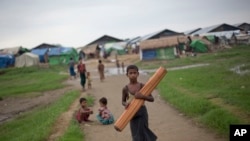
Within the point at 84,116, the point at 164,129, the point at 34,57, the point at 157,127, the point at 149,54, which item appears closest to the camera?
the point at 164,129

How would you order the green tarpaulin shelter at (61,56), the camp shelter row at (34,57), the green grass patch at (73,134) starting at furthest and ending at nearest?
the green tarpaulin shelter at (61,56)
the camp shelter row at (34,57)
the green grass patch at (73,134)

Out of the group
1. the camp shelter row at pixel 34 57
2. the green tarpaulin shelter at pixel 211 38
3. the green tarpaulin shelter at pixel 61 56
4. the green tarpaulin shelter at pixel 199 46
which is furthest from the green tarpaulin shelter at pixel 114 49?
the green tarpaulin shelter at pixel 199 46

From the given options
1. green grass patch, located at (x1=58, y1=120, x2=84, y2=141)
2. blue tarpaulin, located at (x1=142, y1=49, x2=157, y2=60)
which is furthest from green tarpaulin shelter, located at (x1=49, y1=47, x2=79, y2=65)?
green grass patch, located at (x1=58, y1=120, x2=84, y2=141)

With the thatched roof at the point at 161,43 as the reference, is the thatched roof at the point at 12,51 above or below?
above

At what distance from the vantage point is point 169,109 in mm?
10320

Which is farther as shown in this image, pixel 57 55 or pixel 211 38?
pixel 57 55

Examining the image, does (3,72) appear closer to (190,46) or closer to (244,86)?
(190,46)

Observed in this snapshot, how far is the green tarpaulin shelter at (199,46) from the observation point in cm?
3984

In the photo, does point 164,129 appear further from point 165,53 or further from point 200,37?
point 200,37

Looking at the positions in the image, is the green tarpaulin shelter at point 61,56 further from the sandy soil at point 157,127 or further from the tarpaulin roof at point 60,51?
the sandy soil at point 157,127

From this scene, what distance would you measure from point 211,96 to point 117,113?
10.7 feet

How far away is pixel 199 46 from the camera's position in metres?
40.2

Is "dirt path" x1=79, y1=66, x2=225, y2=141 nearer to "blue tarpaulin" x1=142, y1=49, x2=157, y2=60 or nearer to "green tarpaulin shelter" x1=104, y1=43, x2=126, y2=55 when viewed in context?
"blue tarpaulin" x1=142, y1=49, x2=157, y2=60

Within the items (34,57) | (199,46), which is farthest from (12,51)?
(199,46)
